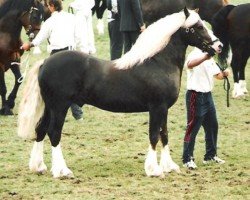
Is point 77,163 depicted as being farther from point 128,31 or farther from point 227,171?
point 128,31

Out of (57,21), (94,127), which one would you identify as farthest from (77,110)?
(57,21)

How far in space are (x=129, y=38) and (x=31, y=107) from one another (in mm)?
5635

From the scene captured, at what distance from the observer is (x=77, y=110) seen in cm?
1300

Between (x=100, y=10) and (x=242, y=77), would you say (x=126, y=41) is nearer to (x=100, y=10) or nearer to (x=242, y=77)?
(x=242, y=77)

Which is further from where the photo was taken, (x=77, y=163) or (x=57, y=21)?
(x=57, y=21)

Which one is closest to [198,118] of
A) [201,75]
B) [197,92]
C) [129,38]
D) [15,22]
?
[197,92]

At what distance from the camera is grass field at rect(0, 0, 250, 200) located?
28.5ft

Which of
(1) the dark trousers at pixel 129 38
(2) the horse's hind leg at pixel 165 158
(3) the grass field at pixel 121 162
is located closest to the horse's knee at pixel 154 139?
(2) the horse's hind leg at pixel 165 158

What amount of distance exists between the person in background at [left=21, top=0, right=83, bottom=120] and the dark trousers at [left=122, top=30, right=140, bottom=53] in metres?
2.95

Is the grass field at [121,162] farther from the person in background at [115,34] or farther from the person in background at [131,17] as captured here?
the person in background at [115,34]

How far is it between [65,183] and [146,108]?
4.38 ft

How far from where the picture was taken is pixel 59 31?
11.3 metres

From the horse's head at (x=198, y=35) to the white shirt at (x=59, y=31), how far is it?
2409 millimetres

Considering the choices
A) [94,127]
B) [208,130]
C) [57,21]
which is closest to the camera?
[208,130]
